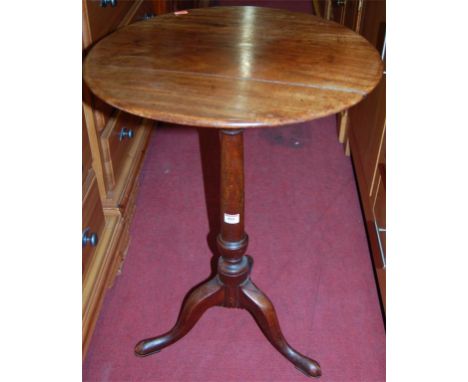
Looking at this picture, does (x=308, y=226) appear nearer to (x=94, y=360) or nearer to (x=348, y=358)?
(x=348, y=358)

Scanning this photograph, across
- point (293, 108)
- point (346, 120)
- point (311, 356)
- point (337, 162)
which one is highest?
point (293, 108)

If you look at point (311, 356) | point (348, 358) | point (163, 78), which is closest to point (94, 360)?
point (311, 356)

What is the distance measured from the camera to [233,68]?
3.98 feet

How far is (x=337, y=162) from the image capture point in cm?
261

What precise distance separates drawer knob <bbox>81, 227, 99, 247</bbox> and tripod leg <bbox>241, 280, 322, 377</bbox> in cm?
48

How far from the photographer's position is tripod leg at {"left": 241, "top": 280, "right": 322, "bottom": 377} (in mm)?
1597

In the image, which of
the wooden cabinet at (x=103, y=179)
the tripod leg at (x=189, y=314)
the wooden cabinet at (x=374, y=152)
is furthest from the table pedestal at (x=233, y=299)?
the wooden cabinet at (x=374, y=152)

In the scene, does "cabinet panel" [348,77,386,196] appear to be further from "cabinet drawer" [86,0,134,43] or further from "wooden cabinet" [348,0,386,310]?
"cabinet drawer" [86,0,134,43]

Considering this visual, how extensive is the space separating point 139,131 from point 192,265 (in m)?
0.78

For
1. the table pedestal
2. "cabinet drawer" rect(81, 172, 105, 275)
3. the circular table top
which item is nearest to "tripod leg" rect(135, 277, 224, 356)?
the table pedestal

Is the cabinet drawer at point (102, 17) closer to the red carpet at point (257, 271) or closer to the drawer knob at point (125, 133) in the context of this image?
the drawer knob at point (125, 133)

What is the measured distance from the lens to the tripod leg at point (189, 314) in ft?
5.33

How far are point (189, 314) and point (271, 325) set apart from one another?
261 millimetres

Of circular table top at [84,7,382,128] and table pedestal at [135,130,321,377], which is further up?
circular table top at [84,7,382,128]
